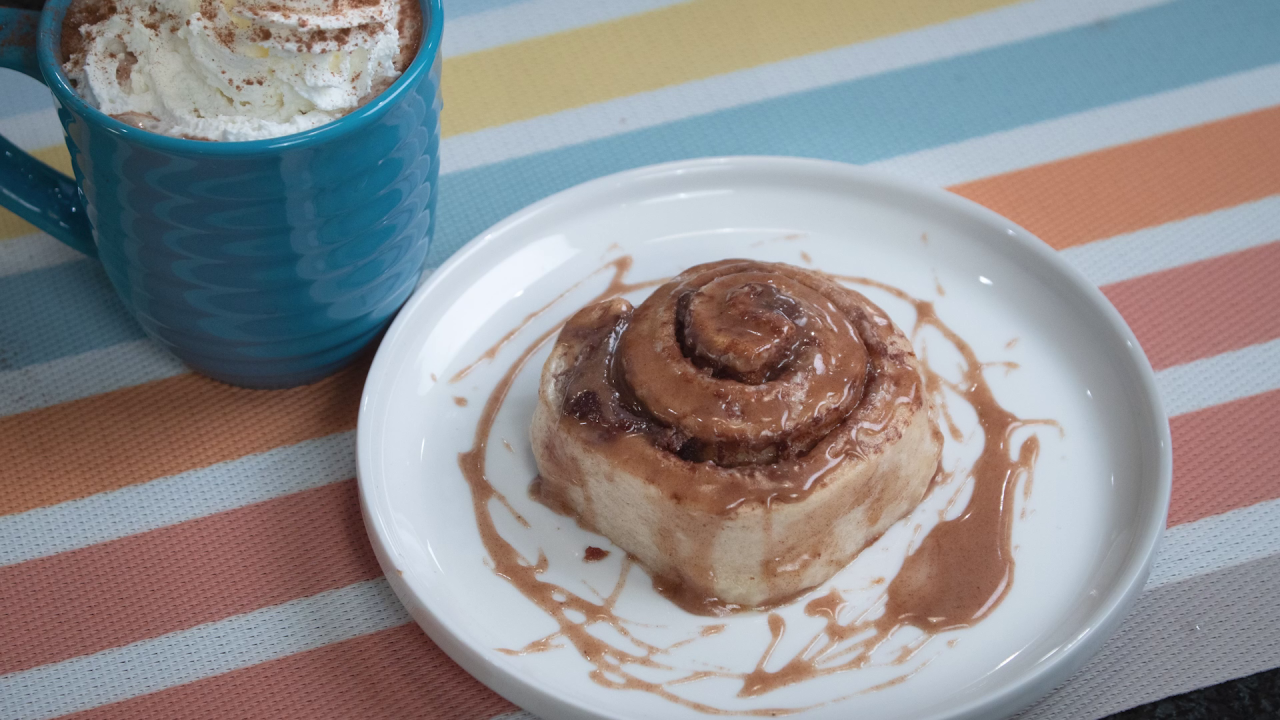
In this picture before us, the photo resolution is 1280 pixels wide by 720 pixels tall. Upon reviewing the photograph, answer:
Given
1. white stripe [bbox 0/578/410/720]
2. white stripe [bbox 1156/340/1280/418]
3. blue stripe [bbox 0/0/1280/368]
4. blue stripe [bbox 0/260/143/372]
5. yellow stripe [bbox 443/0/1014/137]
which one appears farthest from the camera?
yellow stripe [bbox 443/0/1014/137]

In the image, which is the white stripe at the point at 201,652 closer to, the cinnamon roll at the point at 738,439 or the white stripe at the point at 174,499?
the white stripe at the point at 174,499

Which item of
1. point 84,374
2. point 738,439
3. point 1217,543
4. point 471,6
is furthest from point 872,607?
point 471,6

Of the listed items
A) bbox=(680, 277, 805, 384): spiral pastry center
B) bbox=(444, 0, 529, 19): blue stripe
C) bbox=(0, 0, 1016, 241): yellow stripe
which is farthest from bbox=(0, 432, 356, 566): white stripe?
bbox=(444, 0, 529, 19): blue stripe

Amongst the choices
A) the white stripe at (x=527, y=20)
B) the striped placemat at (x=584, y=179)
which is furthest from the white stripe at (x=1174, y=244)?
the white stripe at (x=527, y=20)

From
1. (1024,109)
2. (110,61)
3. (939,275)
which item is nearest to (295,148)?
(110,61)

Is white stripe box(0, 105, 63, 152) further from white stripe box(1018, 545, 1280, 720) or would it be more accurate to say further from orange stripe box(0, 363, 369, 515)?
white stripe box(1018, 545, 1280, 720)

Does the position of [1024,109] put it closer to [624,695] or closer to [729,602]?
[729,602]
